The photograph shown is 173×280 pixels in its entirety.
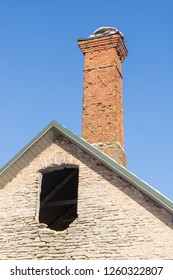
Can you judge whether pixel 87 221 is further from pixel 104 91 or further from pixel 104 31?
pixel 104 31

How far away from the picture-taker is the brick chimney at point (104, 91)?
11984 mm

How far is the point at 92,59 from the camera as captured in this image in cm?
1341

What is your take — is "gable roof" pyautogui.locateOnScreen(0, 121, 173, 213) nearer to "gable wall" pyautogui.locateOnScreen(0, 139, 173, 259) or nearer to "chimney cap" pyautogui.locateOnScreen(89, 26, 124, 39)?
"gable wall" pyautogui.locateOnScreen(0, 139, 173, 259)

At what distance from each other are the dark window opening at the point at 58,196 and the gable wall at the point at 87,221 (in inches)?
46.3

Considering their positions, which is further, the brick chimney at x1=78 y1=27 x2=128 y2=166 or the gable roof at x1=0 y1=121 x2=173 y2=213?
the brick chimney at x1=78 y1=27 x2=128 y2=166

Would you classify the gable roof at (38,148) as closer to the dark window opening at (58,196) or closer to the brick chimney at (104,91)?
the dark window opening at (58,196)

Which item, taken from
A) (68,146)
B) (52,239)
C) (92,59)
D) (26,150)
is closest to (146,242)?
(52,239)

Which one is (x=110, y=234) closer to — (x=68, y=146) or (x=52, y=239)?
(x=52, y=239)

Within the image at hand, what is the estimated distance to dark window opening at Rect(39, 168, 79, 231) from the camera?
11122 millimetres

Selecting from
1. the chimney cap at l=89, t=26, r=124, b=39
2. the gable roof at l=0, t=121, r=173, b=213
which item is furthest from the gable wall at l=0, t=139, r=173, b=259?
the chimney cap at l=89, t=26, r=124, b=39

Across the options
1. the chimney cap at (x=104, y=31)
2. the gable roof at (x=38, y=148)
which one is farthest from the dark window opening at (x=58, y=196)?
the chimney cap at (x=104, y=31)

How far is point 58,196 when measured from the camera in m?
12.5

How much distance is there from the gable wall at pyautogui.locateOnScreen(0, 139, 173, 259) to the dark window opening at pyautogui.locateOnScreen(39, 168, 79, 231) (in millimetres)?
1177
